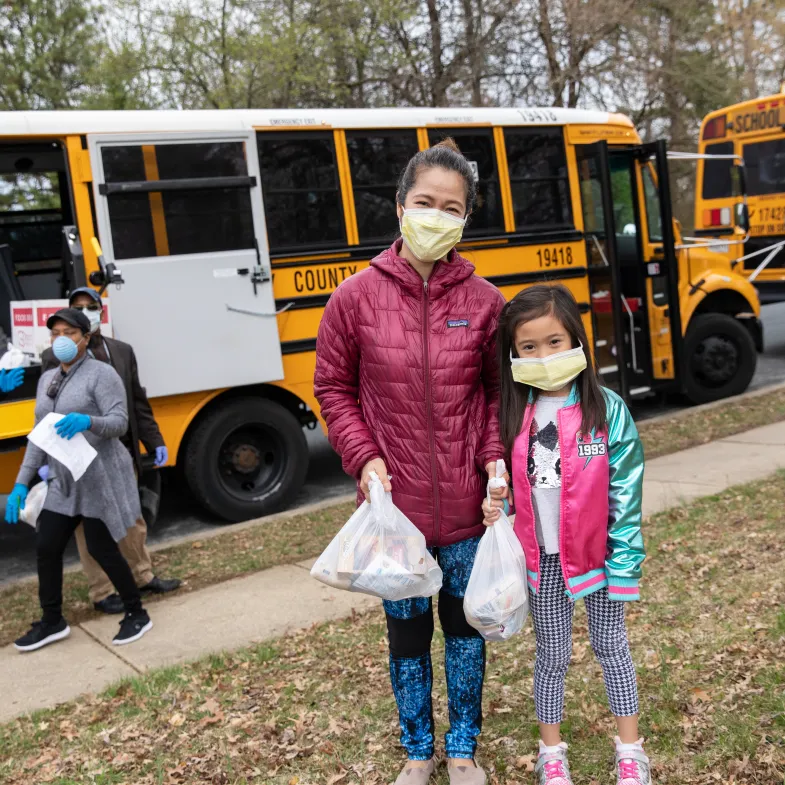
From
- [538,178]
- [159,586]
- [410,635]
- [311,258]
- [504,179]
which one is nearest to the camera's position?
[410,635]

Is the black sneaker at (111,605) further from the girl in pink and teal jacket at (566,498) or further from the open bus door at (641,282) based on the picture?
the open bus door at (641,282)

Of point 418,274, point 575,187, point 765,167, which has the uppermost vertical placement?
point 765,167

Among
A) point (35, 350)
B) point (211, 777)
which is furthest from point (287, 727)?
point (35, 350)

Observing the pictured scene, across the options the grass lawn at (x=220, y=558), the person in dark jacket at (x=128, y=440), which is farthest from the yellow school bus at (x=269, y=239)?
the person in dark jacket at (x=128, y=440)

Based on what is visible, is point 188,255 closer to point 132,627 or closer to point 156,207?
point 156,207

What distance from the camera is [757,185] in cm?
1298

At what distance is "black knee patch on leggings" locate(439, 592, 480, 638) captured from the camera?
2.89 m

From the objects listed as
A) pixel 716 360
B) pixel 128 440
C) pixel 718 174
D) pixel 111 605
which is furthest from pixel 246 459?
pixel 718 174

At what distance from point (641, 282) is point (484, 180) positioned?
6.49 feet

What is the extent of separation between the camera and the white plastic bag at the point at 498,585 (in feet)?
8.80

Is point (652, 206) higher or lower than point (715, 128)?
lower

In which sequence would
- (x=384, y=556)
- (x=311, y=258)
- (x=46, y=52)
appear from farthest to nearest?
1. (x=46, y=52)
2. (x=311, y=258)
3. (x=384, y=556)

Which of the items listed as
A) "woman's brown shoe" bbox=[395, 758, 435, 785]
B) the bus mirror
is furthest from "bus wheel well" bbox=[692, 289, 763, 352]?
"woman's brown shoe" bbox=[395, 758, 435, 785]

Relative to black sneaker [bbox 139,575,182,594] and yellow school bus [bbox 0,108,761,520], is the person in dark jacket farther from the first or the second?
yellow school bus [bbox 0,108,761,520]
